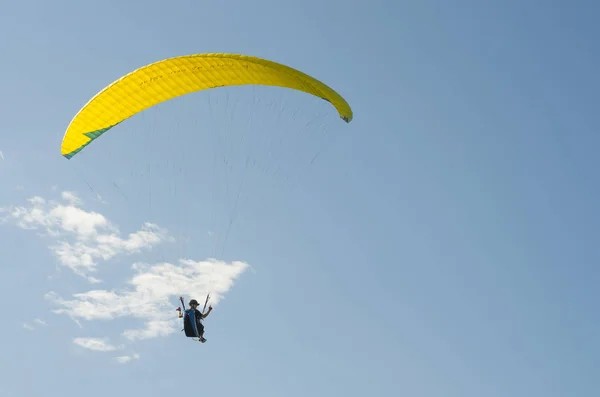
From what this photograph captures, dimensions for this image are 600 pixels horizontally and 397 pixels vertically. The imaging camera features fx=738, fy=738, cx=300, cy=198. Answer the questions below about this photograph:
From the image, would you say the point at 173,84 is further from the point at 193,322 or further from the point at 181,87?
the point at 193,322

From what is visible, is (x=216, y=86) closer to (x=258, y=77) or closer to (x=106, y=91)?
(x=258, y=77)

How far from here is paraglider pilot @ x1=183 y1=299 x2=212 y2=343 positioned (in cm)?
2378

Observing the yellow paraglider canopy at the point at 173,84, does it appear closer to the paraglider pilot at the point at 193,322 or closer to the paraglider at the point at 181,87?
the paraglider at the point at 181,87

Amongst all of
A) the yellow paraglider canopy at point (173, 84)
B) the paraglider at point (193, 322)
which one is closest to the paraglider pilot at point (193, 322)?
the paraglider at point (193, 322)

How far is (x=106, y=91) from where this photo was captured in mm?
22688

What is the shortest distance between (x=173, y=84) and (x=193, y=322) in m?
7.63

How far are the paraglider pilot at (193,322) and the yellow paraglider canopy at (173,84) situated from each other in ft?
20.9

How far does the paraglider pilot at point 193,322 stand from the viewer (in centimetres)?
2378

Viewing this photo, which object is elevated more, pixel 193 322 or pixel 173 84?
pixel 173 84

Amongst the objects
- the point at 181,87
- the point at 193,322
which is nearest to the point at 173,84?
the point at 181,87

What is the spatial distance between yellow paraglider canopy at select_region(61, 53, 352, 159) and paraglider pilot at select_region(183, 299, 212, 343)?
20.9 ft

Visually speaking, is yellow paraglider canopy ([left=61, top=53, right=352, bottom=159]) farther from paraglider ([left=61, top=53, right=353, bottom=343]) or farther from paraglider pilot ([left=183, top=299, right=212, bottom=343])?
paraglider pilot ([left=183, top=299, right=212, bottom=343])

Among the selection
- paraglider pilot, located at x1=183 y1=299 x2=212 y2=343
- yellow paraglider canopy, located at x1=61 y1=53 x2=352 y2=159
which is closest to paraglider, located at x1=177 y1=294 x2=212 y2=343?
paraglider pilot, located at x1=183 y1=299 x2=212 y2=343

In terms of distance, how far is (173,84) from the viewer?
23.2m
